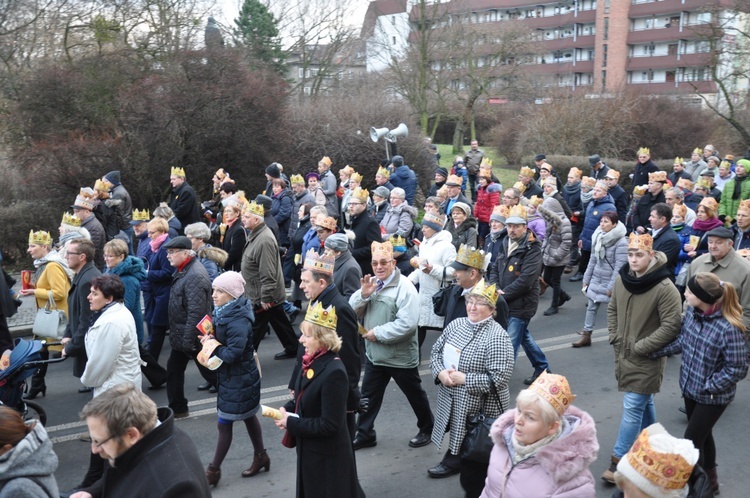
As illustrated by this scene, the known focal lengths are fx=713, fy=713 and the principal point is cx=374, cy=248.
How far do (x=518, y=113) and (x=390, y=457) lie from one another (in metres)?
28.5

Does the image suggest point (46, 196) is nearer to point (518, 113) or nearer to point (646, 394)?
point (646, 394)

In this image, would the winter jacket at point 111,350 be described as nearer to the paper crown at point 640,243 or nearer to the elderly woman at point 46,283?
the elderly woman at point 46,283

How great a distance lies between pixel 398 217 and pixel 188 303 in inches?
187

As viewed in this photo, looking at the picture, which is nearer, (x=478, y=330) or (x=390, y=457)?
(x=478, y=330)

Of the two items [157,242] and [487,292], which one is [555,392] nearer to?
[487,292]

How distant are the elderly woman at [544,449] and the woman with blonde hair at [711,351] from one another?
6.09 feet

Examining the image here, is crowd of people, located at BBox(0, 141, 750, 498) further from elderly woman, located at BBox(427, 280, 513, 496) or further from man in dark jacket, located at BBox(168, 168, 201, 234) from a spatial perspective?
man in dark jacket, located at BBox(168, 168, 201, 234)

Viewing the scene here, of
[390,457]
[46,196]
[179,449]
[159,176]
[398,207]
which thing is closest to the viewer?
[179,449]

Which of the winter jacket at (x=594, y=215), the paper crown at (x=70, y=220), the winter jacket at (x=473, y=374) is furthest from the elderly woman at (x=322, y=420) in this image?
the winter jacket at (x=594, y=215)

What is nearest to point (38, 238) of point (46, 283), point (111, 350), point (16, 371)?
point (46, 283)

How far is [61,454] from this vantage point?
22.4ft

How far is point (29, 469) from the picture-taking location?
3486 millimetres

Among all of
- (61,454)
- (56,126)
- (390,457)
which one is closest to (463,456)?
(390,457)

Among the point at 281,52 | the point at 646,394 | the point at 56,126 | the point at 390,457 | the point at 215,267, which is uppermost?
the point at 281,52
